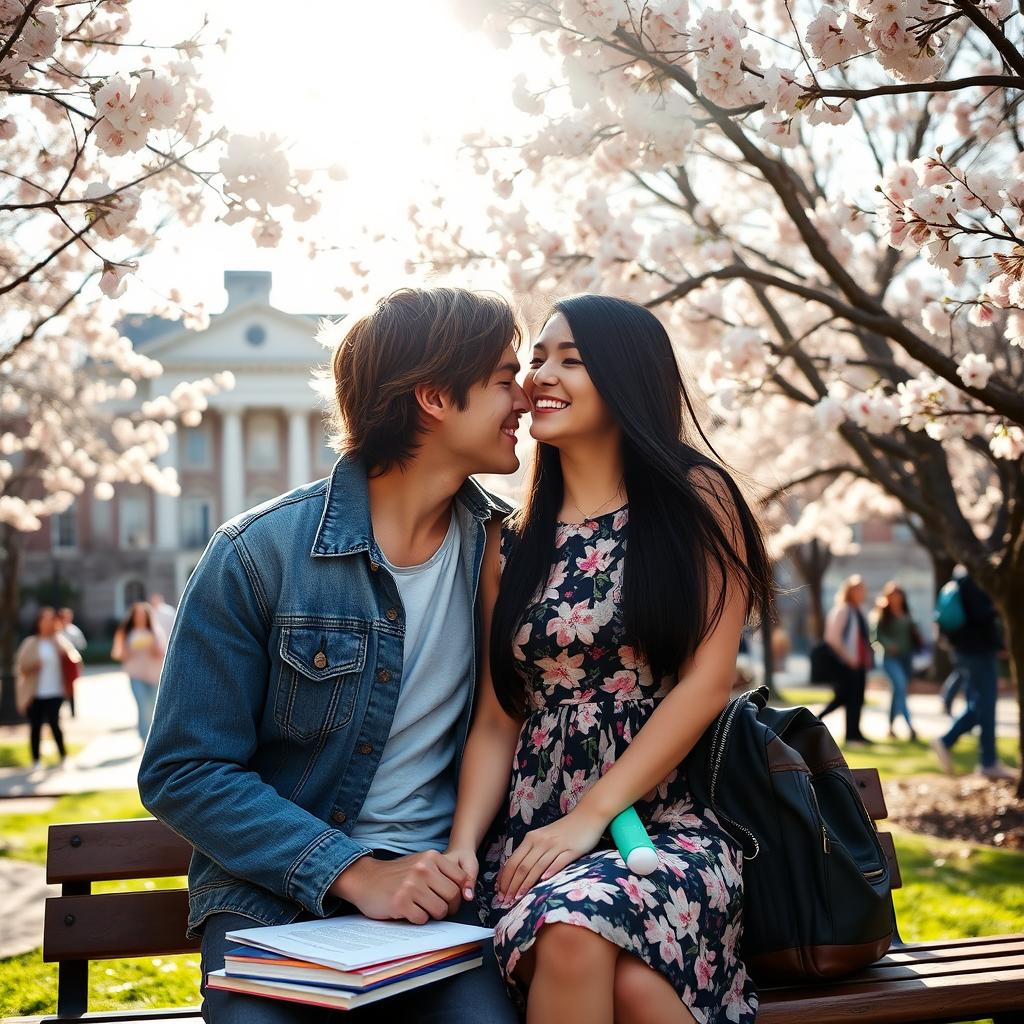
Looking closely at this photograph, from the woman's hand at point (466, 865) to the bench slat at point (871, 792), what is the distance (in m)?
1.37

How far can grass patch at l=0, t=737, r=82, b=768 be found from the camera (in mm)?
13162

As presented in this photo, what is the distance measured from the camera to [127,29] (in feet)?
14.3

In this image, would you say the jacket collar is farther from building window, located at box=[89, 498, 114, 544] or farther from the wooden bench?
building window, located at box=[89, 498, 114, 544]

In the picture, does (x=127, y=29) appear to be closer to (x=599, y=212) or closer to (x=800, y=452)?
(x=599, y=212)

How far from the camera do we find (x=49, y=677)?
42.5 feet

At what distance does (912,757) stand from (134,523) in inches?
1845

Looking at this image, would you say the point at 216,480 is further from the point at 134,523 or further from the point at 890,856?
the point at 890,856

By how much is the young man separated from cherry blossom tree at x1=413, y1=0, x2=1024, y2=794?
0.83 metres

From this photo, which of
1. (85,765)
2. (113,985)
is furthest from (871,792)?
(85,765)

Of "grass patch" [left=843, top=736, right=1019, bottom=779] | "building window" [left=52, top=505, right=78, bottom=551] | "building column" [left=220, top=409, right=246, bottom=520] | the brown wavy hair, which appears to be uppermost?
"building column" [left=220, top=409, right=246, bottom=520]

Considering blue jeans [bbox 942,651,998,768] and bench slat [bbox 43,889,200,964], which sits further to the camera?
blue jeans [bbox 942,651,998,768]

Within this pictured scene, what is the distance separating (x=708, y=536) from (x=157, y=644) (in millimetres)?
11151

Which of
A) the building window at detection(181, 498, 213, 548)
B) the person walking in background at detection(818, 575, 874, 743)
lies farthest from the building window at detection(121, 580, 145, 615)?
the person walking in background at detection(818, 575, 874, 743)

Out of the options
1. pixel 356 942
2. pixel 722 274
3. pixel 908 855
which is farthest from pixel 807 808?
pixel 908 855
